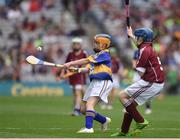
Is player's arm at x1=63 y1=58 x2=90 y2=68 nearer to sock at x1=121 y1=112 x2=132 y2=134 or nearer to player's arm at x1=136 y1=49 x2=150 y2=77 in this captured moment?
player's arm at x1=136 y1=49 x2=150 y2=77

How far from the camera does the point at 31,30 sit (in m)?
38.8

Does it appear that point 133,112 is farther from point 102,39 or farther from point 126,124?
point 102,39

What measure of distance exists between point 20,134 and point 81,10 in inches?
970

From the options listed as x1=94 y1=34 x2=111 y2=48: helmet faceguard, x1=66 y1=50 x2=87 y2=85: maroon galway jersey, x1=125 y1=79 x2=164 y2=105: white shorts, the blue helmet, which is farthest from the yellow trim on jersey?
x1=66 y1=50 x2=87 y2=85: maroon galway jersey

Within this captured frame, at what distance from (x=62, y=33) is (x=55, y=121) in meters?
19.1

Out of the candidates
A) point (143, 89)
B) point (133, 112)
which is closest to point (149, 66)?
point (143, 89)

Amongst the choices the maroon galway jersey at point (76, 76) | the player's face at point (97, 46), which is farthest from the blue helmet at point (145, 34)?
the maroon galway jersey at point (76, 76)

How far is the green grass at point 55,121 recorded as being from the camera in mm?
16234

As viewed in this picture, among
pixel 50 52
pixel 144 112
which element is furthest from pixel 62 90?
pixel 144 112

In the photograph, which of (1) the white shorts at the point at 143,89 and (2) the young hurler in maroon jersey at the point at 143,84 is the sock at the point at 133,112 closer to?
(2) the young hurler in maroon jersey at the point at 143,84

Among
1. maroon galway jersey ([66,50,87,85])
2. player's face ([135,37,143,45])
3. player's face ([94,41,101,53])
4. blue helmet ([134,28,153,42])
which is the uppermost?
blue helmet ([134,28,153,42])

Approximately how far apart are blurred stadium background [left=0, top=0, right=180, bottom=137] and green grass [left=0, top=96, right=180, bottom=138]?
6.84m

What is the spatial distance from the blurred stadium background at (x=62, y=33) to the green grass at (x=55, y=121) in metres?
6.84

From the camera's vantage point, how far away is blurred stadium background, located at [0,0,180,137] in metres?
37.3
